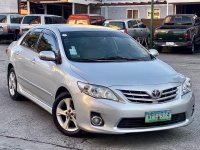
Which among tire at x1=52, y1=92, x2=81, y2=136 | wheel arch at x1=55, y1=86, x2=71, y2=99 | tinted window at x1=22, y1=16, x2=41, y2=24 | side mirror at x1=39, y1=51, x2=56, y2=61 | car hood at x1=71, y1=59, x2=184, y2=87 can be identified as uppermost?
tinted window at x1=22, y1=16, x2=41, y2=24

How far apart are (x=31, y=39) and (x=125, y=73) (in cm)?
261

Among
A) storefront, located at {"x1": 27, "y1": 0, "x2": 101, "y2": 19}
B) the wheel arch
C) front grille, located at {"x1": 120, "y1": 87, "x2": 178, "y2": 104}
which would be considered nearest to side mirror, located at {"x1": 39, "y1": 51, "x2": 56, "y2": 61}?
the wheel arch

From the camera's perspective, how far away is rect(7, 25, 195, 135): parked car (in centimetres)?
486

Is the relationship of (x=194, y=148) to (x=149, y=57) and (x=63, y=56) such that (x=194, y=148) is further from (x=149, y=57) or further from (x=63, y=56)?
(x=63, y=56)

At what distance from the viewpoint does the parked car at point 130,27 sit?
20.7 meters

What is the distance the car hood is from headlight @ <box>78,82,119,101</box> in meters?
0.06

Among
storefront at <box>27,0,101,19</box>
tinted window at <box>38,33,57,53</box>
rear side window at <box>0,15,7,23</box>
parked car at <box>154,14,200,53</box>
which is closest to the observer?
tinted window at <box>38,33,57,53</box>

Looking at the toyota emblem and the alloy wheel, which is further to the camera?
the alloy wheel

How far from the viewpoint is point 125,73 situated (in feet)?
17.2

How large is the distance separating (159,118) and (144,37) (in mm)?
18296

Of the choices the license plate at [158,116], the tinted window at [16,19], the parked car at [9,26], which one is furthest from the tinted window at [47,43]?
the tinted window at [16,19]

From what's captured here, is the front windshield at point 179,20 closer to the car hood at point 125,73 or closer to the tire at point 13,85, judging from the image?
the tire at point 13,85

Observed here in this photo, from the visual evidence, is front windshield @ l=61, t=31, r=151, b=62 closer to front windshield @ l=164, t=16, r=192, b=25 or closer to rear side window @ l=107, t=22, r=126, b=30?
front windshield @ l=164, t=16, r=192, b=25

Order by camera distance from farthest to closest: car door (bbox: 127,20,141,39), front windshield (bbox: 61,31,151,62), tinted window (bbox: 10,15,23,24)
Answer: tinted window (bbox: 10,15,23,24), car door (bbox: 127,20,141,39), front windshield (bbox: 61,31,151,62)
